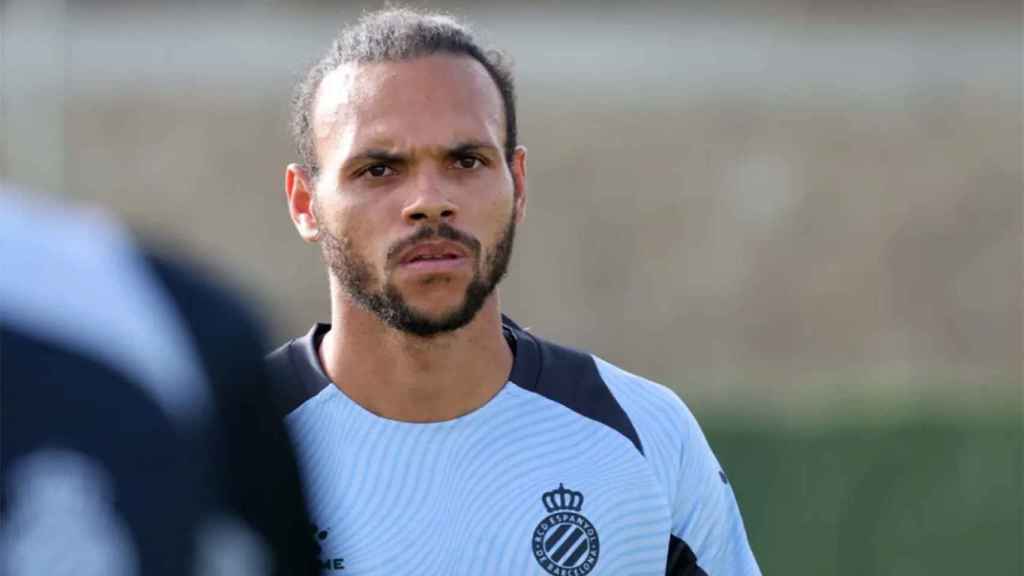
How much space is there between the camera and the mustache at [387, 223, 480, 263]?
3150mm

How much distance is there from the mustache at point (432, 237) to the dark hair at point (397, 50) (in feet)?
0.73

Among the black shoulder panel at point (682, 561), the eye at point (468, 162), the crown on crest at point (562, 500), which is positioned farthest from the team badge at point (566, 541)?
the eye at point (468, 162)

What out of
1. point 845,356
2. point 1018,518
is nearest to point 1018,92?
point 845,356

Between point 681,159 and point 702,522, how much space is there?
14.9 metres

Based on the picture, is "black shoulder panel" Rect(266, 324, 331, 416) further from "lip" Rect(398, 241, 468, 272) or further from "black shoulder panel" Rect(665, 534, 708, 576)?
"black shoulder panel" Rect(665, 534, 708, 576)

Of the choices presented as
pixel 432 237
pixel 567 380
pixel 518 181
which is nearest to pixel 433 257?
pixel 432 237

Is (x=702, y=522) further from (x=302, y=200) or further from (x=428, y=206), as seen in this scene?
(x=302, y=200)

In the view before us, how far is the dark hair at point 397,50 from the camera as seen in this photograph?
3.33 metres

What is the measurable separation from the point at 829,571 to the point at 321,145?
707 centimetres

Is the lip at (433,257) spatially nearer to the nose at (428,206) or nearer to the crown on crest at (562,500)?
the nose at (428,206)

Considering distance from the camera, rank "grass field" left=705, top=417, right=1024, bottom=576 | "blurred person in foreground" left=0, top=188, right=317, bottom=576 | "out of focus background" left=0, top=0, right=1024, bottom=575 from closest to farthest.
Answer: "blurred person in foreground" left=0, top=188, right=317, bottom=576 < "grass field" left=705, top=417, right=1024, bottom=576 < "out of focus background" left=0, top=0, right=1024, bottom=575

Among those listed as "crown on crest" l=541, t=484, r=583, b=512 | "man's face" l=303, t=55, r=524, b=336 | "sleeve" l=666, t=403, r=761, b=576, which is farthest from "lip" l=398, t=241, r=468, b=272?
"sleeve" l=666, t=403, r=761, b=576

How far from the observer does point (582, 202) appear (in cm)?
1816

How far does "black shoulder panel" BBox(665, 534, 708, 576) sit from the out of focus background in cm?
1282
